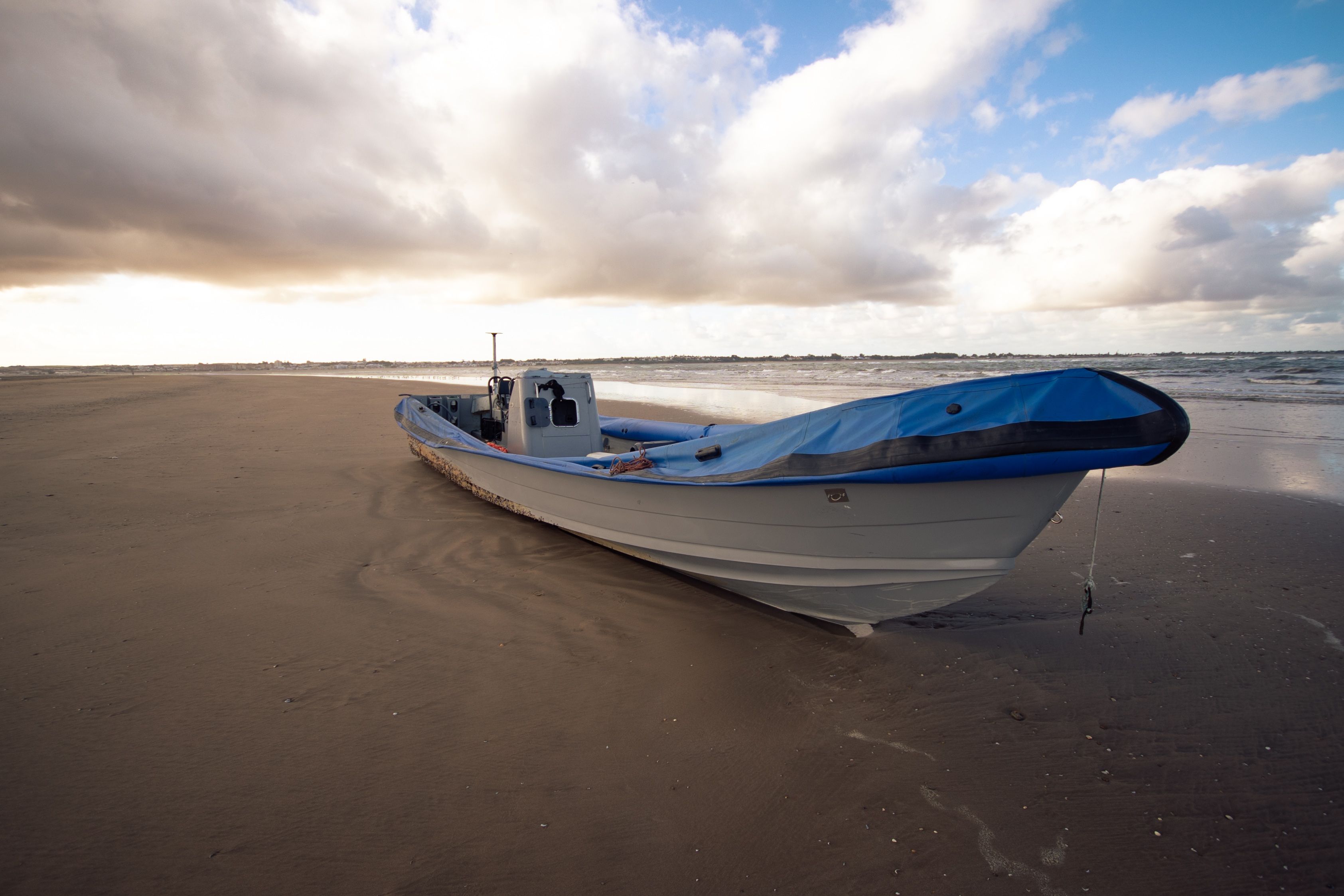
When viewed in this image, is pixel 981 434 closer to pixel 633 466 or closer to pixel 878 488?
pixel 878 488

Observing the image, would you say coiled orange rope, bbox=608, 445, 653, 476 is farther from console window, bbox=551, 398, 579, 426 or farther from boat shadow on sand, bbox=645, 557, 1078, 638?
console window, bbox=551, 398, 579, 426

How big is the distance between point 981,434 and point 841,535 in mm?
1020

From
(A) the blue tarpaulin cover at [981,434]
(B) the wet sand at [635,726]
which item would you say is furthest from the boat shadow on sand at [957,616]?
(A) the blue tarpaulin cover at [981,434]

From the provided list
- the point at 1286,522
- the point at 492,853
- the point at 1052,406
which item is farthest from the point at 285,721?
the point at 1286,522

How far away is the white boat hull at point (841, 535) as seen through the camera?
2992 mm

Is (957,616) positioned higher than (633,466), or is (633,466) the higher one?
(633,466)

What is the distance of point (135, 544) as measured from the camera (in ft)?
16.8

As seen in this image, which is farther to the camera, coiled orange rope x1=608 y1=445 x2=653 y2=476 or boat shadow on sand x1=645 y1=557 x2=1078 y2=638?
coiled orange rope x1=608 y1=445 x2=653 y2=476

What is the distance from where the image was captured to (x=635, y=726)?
9.80ft

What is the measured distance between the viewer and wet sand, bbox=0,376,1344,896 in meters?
2.16

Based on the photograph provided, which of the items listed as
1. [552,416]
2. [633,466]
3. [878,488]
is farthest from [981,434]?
[552,416]

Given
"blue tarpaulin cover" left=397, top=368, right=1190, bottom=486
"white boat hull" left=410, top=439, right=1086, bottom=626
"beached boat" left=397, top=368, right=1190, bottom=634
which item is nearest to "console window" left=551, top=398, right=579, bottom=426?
"beached boat" left=397, top=368, right=1190, bottom=634

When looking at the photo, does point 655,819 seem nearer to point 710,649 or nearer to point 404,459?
point 710,649

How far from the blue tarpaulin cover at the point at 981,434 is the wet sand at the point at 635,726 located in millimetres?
1344
